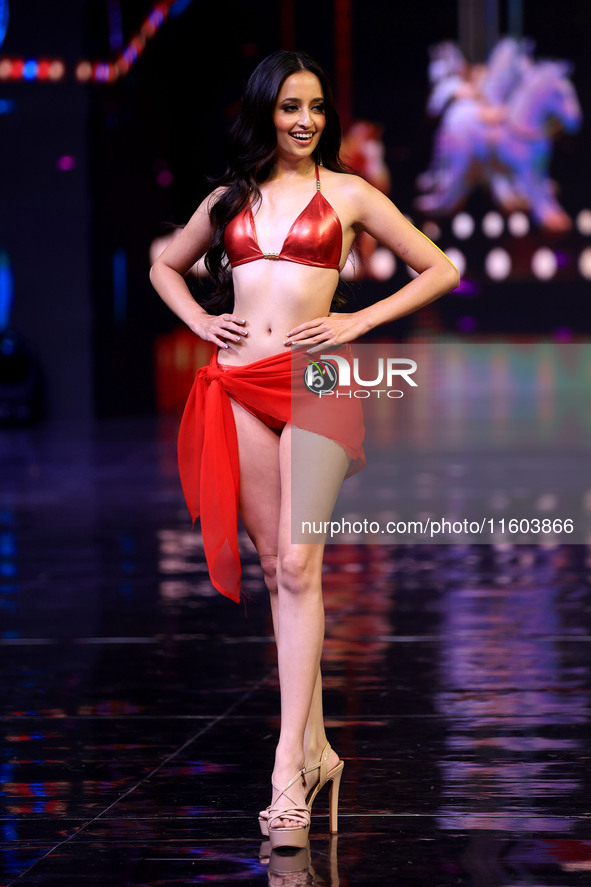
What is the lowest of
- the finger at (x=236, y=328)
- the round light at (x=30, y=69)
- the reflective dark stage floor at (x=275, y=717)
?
the reflective dark stage floor at (x=275, y=717)

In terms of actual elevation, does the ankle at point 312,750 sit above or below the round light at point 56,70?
below

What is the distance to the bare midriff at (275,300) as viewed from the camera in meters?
2.78

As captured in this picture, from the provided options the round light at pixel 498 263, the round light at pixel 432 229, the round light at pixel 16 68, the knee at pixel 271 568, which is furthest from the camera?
the round light at pixel 498 263

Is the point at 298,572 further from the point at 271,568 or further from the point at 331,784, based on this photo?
the point at 331,784

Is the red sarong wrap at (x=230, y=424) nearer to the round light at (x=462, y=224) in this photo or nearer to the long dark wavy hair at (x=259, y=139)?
the long dark wavy hair at (x=259, y=139)

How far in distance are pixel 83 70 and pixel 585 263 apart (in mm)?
9044

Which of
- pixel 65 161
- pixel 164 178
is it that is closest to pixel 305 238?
pixel 65 161

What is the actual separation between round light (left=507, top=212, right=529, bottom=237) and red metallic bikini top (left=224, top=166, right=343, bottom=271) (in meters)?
18.9

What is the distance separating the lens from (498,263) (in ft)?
71.7

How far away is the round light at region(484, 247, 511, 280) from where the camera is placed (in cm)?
2158

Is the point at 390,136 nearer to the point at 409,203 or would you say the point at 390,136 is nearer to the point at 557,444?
the point at 409,203

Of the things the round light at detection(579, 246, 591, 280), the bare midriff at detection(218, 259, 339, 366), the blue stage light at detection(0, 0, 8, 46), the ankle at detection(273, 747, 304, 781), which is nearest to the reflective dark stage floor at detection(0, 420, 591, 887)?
the ankle at detection(273, 747, 304, 781)

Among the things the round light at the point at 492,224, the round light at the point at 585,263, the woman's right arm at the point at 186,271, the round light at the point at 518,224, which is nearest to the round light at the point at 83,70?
the round light at the point at 492,224

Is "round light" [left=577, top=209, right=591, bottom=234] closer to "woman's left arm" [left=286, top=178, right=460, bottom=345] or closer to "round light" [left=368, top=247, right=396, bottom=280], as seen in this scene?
"round light" [left=368, top=247, right=396, bottom=280]
